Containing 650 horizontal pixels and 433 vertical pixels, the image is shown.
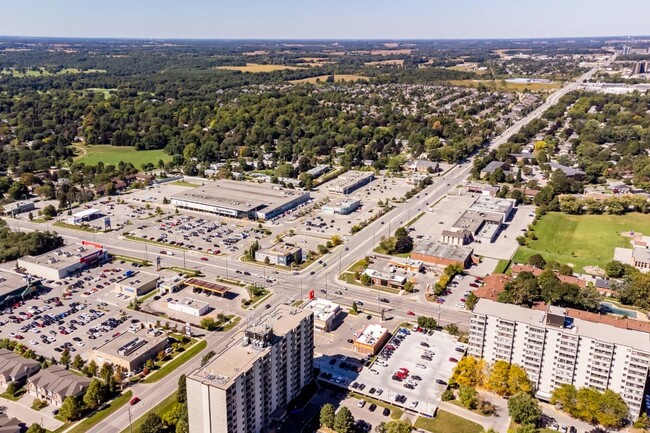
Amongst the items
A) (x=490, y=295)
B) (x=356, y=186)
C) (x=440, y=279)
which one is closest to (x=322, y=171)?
(x=356, y=186)

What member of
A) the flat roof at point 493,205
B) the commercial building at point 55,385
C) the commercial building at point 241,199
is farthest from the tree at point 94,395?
the flat roof at point 493,205

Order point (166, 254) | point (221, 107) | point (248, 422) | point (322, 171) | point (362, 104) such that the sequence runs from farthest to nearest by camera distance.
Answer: point (362, 104), point (221, 107), point (322, 171), point (166, 254), point (248, 422)

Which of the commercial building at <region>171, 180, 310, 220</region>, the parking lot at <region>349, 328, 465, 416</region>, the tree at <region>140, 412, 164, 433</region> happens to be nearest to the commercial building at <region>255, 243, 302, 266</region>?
the commercial building at <region>171, 180, 310, 220</region>

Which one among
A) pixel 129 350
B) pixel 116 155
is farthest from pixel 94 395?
pixel 116 155

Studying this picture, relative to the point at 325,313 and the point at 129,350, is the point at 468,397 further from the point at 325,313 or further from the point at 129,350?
the point at 129,350

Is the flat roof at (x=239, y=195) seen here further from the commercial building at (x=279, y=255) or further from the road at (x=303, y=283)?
the commercial building at (x=279, y=255)

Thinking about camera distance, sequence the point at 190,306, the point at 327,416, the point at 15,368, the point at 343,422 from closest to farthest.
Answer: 1. the point at 343,422
2. the point at 327,416
3. the point at 15,368
4. the point at 190,306

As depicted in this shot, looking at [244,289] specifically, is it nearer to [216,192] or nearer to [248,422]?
[248,422]
